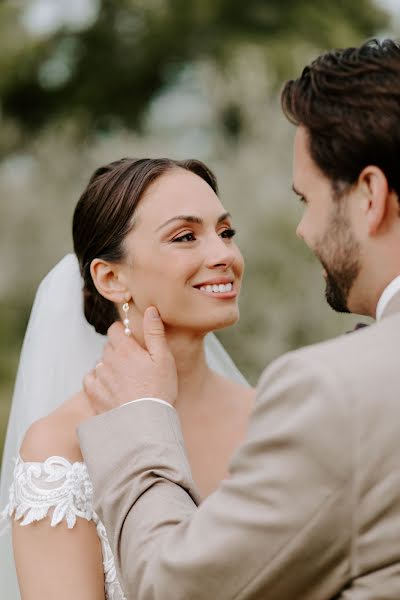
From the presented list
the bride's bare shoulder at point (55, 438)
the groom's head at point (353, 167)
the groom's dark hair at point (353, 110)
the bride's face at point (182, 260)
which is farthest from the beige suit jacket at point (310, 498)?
the bride's face at point (182, 260)

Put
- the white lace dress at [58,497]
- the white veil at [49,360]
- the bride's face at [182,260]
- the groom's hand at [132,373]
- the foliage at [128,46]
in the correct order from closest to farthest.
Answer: the groom's hand at [132,373], the white lace dress at [58,497], the bride's face at [182,260], the white veil at [49,360], the foliage at [128,46]

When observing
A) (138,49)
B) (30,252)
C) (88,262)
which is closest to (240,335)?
(30,252)

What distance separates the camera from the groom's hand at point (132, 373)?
2.79 metres

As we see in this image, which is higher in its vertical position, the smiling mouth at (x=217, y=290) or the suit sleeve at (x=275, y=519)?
the smiling mouth at (x=217, y=290)

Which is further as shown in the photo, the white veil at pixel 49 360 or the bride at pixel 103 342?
the white veil at pixel 49 360

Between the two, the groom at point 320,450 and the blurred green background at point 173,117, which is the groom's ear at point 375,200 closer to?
the groom at point 320,450

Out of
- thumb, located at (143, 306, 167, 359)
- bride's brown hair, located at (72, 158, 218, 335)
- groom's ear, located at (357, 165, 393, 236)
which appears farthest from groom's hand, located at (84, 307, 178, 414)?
groom's ear, located at (357, 165, 393, 236)

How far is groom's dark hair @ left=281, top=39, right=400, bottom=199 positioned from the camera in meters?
2.22

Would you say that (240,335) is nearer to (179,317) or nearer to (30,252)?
(30,252)

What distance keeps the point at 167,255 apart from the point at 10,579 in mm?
1433

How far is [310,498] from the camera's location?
1946mm

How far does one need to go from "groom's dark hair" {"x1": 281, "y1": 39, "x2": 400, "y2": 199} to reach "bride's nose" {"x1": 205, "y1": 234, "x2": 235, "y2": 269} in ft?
3.25

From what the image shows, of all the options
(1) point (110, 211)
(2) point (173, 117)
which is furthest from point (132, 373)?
(2) point (173, 117)

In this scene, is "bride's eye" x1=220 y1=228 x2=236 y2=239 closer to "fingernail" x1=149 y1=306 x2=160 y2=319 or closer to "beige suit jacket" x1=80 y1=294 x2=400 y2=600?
"fingernail" x1=149 y1=306 x2=160 y2=319
